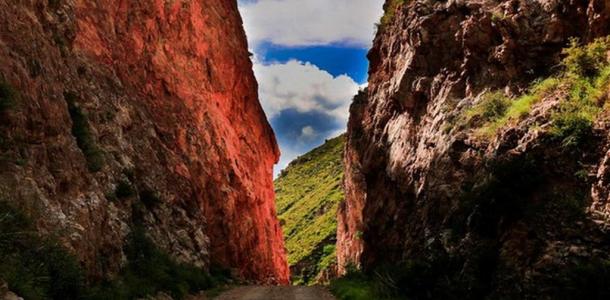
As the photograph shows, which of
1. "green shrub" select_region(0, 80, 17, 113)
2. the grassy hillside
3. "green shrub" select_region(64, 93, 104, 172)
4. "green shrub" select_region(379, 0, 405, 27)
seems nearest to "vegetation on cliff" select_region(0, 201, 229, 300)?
"green shrub" select_region(0, 80, 17, 113)

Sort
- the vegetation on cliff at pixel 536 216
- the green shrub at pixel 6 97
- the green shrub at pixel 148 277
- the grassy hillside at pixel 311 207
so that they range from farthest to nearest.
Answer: the grassy hillside at pixel 311 207 → the green shrub at pixel 148 277 → the green shrub at pixel 6 97 → the vegetation on cliff at pixel 536 216

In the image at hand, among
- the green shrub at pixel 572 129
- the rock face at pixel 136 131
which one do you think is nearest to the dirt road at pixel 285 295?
the rock face at pixel 136 131

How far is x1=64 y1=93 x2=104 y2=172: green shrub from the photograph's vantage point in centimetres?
1609

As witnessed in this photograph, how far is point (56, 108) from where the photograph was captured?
1400 centimetres

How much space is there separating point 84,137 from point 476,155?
40.3 feet

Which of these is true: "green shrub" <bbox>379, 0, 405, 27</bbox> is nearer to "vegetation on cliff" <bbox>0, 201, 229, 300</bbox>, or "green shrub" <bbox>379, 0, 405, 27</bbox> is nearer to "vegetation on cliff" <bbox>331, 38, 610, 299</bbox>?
"vegetation on cliff" <bbox>331, 38, 610, 299</bbox>

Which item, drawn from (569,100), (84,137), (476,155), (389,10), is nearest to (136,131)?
(84,137)

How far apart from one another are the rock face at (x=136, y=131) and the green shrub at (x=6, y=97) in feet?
0.20

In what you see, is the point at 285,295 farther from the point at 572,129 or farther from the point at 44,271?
the point at 572,129

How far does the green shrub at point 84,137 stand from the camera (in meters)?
16.1

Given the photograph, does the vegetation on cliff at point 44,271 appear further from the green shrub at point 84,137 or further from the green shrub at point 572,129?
the green shrub at point 572,129

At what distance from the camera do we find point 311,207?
90062mm

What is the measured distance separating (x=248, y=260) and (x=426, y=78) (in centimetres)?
1917

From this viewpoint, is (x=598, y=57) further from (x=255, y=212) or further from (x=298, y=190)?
(x=298, y=190)
